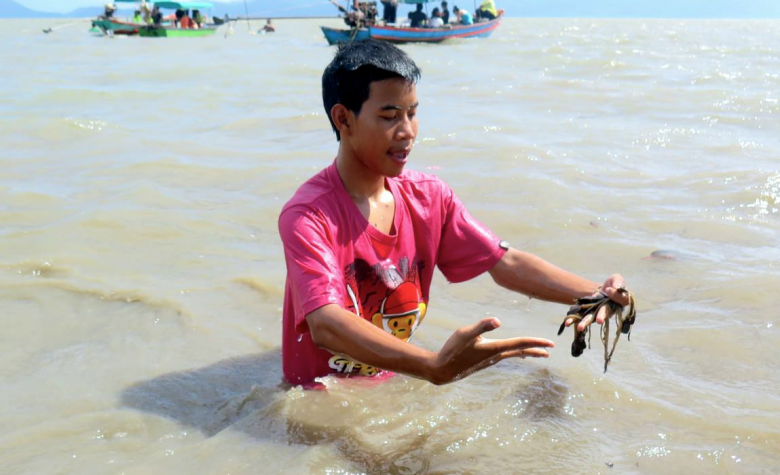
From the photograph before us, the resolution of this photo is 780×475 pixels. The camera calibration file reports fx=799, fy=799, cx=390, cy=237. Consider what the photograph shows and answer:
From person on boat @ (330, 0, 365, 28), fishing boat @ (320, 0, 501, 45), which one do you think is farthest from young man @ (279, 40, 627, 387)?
person on boat @ (330, 0, 365, 28)

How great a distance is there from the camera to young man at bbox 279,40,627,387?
2.34 m

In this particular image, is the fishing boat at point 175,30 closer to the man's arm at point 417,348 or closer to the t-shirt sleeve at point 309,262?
the t-shirt sleeve at point 309,262

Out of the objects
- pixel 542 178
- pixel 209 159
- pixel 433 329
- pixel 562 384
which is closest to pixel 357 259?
pixel 562 384

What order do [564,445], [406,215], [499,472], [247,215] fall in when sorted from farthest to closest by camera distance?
[247,215]
[406,215]
[564,445]
[499,472]

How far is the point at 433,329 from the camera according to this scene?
12.5ft

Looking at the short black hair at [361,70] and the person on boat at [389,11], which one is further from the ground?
the person on boat at [389,11]

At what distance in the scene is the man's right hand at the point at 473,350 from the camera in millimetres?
1997

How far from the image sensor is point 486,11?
3434cm

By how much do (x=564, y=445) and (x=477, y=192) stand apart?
3.60 metres

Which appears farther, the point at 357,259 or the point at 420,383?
the point at 420,383

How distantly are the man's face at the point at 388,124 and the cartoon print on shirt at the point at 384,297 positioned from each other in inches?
13.6

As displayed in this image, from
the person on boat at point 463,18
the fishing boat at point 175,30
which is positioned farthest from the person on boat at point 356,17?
the fishing boat at point 175,30

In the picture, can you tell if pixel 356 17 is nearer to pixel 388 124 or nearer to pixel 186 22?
pixel 186 22

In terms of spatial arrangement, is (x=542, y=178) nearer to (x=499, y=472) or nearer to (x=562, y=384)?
(x=562, y=384)
